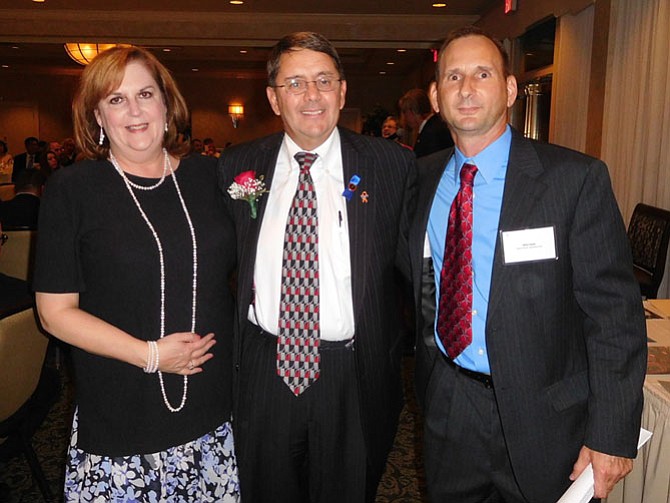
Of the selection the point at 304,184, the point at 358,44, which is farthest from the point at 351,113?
the point at 304,184

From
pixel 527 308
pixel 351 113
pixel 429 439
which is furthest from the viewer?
pixel 351 113

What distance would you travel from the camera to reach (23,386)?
253 centimetres

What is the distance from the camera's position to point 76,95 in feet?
5.62

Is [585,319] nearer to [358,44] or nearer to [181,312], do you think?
[181,312]

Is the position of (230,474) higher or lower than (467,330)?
lower

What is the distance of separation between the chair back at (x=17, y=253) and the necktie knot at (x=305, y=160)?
8.33ft

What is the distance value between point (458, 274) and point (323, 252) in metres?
0.46

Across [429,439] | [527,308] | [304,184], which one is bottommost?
[429,439]

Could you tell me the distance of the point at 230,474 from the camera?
184cm

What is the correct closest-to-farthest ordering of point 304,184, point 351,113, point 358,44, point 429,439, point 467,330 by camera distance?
1. point 467,330
2. point 429,439
3. point 304,184
4. point 358,44
5. point 351,113

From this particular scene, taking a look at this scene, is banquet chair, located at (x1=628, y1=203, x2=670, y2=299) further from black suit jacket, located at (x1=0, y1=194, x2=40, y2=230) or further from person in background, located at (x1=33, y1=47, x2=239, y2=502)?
black suit jacket, located at (x1=0, y1=194, x2=40, y2=230)

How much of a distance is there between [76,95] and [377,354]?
A: 1.19 meters

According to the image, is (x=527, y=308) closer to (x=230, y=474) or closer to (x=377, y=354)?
(x=377, y=354)

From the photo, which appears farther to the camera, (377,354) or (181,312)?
(377,354)
